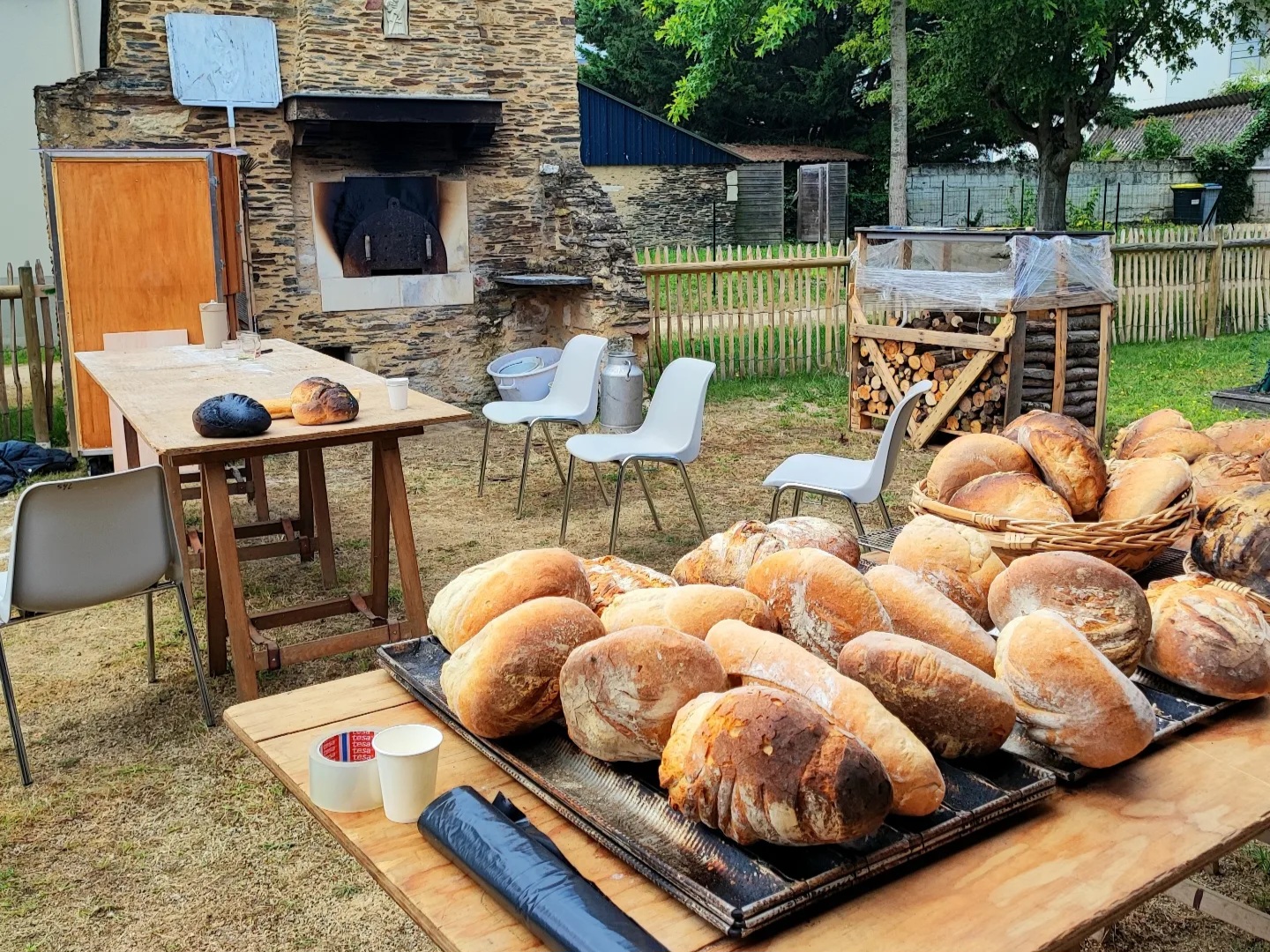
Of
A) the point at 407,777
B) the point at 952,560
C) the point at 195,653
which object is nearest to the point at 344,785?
the point at 407,777

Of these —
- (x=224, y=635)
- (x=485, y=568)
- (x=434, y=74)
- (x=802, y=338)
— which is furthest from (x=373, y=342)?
(x=485, y=568)

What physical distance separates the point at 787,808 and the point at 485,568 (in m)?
0.75

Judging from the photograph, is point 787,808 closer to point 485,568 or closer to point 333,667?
point 485,568

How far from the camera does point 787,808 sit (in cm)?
114

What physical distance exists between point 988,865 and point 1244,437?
1.68 m

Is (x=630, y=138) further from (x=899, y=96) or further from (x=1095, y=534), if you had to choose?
(x=1095, y=534)

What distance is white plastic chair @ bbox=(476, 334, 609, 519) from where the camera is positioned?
675 cm

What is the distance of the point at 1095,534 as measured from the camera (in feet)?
6.57

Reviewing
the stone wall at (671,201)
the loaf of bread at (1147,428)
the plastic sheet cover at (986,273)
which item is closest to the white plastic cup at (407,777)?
the loaf of bread at (1147,428)

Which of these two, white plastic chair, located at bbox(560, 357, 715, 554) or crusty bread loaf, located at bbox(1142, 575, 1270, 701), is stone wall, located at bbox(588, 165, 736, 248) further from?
crusty bread loaf, located at bbox(1142, 575, 1270, 701)

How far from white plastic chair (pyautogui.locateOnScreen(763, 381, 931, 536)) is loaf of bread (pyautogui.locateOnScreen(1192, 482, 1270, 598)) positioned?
2.76m

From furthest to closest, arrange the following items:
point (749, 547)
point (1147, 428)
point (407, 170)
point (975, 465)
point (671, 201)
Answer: point (671, 201) → point (407, 170) → point (1147, 428) → point (975, 465) → point (749, 547)

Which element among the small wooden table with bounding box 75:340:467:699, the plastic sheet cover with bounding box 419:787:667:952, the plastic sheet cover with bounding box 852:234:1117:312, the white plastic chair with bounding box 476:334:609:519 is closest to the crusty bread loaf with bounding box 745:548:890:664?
the plastic sheet cover with bounding box 419:787:667:952

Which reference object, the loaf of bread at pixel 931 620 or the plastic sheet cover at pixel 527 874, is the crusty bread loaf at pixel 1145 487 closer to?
the loaf of bread at pixel 931 620
